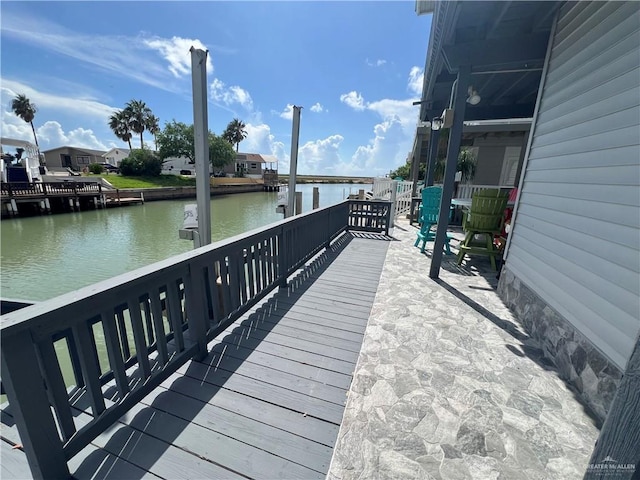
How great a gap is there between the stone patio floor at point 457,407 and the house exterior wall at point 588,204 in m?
0.26

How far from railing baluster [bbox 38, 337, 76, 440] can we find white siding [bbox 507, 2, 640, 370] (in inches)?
108

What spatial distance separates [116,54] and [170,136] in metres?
27.0

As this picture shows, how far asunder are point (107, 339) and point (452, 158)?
374cm

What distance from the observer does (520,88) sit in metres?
4.80

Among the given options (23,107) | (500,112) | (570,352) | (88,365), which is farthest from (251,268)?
(23,107)

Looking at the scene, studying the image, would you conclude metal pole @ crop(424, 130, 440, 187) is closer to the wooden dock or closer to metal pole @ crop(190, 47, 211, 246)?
metal pole @ crop(190, 47, 211, 246)

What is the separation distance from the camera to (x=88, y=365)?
118 centimetres

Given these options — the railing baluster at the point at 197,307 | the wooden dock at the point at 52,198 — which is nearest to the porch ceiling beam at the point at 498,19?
the railing baluster at the point at 197,307

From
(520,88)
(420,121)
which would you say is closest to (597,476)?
(520,88)

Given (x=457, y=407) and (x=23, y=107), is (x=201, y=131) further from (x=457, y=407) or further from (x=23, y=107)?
(x=23, y=107)

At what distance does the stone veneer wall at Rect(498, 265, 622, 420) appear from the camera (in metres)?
1.56

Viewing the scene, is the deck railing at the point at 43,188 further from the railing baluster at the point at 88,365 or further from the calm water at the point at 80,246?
the railing baluster at the point at 88,365

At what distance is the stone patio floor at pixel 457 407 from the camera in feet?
4.21

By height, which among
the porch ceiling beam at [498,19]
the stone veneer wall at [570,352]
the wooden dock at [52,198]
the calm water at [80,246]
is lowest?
the calm water at [80,246]
